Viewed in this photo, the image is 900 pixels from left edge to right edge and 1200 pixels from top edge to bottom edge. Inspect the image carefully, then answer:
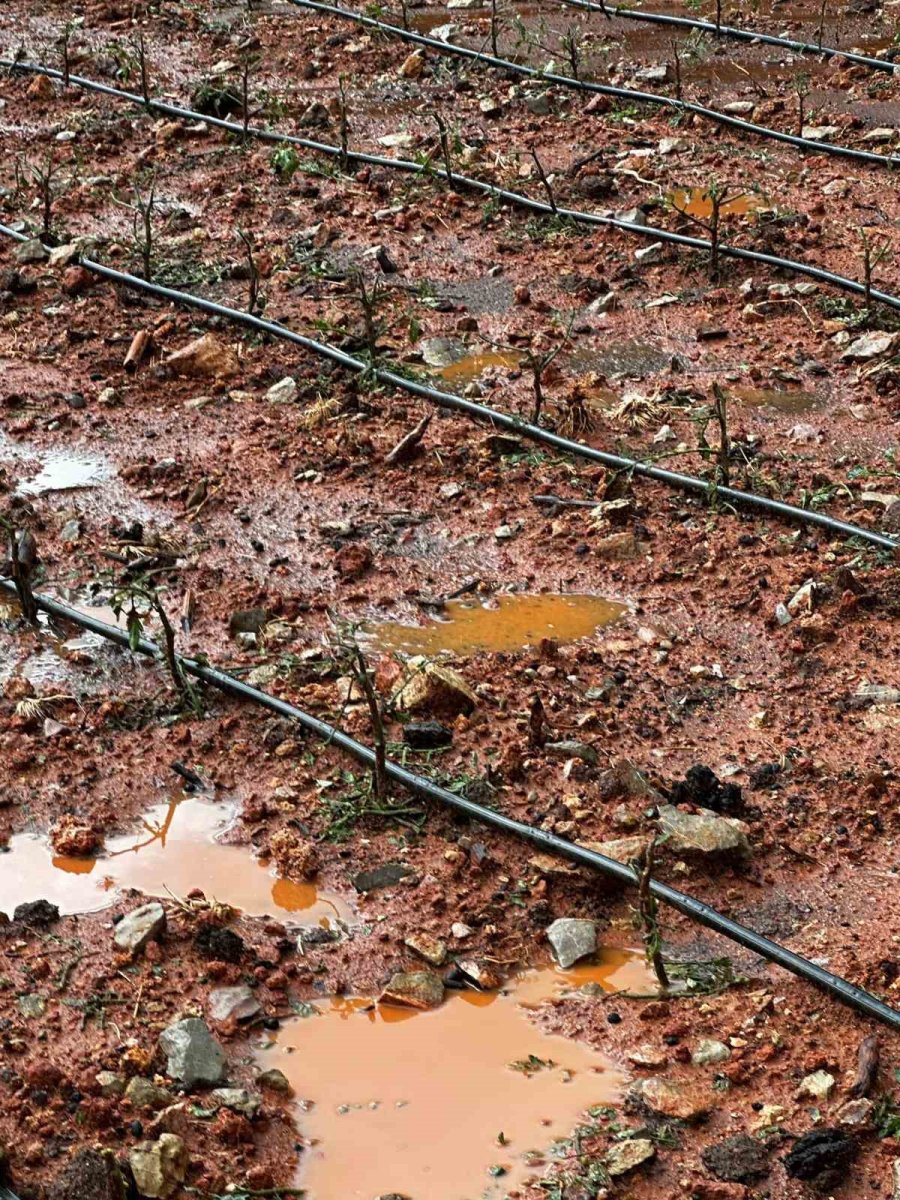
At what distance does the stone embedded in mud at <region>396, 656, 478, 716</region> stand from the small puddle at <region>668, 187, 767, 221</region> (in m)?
2.83

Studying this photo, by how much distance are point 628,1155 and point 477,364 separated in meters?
2.91

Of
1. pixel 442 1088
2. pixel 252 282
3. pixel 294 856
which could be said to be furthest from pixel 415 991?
pixel 252 282

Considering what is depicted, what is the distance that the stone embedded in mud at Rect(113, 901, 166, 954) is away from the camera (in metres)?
2.80

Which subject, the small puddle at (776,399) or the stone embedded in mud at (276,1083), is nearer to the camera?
the stone embedded in mud at (276,1083)

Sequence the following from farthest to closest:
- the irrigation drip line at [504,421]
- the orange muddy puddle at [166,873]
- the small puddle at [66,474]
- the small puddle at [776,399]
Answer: the small puddle at [776,399]
the small puddle at [66,474]
the irrigation drip line at [504,421]
the orange muddy puddle at [166,873]

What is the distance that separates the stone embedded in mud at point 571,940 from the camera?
2789 millimetres

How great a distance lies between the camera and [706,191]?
580 centimetres

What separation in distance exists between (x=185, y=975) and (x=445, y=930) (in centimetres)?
46

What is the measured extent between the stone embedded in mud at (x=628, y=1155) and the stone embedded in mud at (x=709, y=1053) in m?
0.20

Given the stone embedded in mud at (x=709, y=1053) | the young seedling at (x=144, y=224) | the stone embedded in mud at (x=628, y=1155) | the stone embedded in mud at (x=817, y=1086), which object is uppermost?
the stone embedded in mud at (x=817, y=1086)

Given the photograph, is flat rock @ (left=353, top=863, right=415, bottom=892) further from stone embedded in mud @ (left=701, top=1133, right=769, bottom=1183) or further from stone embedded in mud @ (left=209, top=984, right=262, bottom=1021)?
stone embedded in mud @ (left=701, top=1133, right=769, bottom=1183)

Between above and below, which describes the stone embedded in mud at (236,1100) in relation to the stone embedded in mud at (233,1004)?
above

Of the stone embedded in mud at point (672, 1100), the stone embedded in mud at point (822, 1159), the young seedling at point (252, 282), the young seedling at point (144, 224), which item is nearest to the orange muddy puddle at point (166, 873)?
the stone embedded in mud at point (672, 1100)

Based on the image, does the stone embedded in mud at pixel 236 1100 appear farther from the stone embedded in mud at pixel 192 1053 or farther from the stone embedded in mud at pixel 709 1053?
the stone embedded in mud at pixel 709 1053
